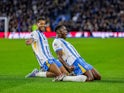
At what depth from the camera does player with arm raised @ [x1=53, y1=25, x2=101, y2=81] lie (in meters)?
14.9

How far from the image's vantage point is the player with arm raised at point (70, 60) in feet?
49.0

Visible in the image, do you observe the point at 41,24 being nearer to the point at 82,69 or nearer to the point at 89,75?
the point at 82,69

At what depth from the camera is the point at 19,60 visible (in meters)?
24.7

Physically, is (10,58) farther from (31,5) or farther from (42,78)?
(31,5)

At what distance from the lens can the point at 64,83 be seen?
46.2ft

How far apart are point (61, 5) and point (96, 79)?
118ft

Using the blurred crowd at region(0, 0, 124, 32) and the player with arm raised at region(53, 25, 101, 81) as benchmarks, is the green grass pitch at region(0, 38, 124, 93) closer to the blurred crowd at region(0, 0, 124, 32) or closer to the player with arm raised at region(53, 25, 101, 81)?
the player with arm raised at region(53, 25, 101, 81)

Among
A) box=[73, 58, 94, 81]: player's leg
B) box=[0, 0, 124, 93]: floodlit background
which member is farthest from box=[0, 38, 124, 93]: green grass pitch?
box=[0, 0, 124, 93]: floodlit background

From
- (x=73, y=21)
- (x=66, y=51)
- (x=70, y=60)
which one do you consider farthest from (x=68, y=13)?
(x=70, y=60)

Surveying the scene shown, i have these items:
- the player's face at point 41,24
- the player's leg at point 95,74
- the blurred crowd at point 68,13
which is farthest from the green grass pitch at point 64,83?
the blurred crowd at point 68,13

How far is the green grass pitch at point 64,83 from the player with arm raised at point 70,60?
44 cm

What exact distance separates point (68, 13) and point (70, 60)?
3602 cm

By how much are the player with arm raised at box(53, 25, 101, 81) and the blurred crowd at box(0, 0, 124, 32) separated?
31.6m

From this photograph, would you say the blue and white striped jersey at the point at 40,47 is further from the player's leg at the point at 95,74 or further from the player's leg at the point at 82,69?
the player's leg at the point at 95,74
